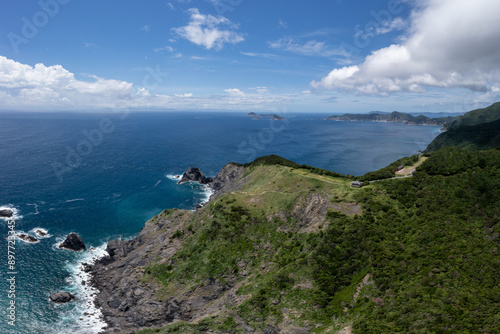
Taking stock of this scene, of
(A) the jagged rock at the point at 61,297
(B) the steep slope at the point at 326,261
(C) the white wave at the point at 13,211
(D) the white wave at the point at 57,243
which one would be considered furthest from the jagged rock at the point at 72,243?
(C) the white wave at the point at 13,211

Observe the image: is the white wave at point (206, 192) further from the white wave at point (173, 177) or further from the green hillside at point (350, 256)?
the green hillside at point (350, 256)

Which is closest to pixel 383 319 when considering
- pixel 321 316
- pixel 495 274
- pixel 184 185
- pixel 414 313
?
pixel 414 313

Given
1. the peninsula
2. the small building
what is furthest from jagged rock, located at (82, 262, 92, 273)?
the small building

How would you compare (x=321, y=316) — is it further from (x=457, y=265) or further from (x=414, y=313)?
(x=457, y=265)

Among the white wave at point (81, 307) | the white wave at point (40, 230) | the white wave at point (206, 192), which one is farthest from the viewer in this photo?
the white wave at point (206, 192)

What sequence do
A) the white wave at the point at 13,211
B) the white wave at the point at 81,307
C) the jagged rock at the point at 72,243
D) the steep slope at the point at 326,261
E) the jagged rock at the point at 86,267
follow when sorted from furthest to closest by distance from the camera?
1. the white wave at the point at 13,211
2. the jagged rock at the point at 72,243
3. the jagged rock at the point at 86,267
4. the white wave at the point at 81,307
5. the steep slope at the point at 326,261

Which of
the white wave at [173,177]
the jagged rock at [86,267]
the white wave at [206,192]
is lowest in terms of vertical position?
the jagged rock at [86,267]

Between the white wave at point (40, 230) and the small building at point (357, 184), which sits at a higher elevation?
the small building at point (357, 184)

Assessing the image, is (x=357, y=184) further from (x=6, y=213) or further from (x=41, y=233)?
(x=6, y=213)
